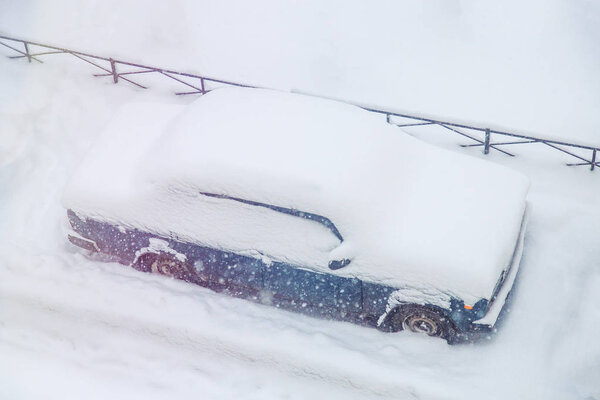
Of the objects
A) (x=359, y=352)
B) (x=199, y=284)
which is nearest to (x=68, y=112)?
(x=199, y=284)

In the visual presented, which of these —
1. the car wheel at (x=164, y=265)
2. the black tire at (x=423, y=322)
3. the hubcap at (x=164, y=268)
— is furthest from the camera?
the hubcap at (x=164, y=268)

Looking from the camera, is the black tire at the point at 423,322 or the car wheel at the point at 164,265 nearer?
the black tire at the point at 423,322

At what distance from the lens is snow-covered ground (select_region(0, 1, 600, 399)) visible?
6473mm

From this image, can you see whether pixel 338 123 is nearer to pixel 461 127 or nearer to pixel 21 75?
pixel 461 127

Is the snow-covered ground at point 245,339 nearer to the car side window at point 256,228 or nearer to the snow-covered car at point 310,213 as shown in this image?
the snow-covered car at point 310,213

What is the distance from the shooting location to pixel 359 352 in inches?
265

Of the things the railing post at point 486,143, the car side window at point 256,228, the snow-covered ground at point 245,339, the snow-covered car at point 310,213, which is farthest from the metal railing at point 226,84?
the car side window at point 256,228

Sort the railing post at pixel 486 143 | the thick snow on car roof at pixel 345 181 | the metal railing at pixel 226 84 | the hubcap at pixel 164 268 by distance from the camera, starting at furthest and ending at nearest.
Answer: the railing post at pixel 486 143 → the metal railing at pixel 226 84 → the hubcap at pixel 164 268 → the thick snow on car roof at pixel 345 181

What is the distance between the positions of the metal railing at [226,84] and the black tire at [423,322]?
10.2 feet

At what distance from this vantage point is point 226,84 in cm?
990

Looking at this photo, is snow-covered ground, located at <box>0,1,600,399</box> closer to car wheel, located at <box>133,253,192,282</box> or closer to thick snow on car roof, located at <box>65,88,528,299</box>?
car wheel, located at <box>133,253,192,282</box>

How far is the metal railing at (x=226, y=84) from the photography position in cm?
866

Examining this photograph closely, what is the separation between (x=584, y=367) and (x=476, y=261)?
1.58m

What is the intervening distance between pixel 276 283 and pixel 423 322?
160 centimetres
